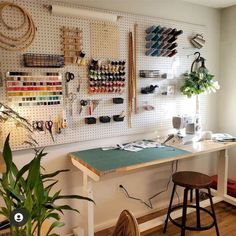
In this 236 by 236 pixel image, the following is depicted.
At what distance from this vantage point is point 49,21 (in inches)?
82.4

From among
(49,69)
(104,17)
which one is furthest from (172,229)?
(104,17)

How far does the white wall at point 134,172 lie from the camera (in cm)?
230

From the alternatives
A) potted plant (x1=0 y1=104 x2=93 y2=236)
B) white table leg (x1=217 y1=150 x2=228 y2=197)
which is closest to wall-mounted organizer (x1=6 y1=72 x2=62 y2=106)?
potted plant (x1=0 y1=104 x2=93 y2=236)

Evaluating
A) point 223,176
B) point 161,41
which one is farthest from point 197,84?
point 223,176

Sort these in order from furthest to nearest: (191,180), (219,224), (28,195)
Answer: (219,224), (191,180), (28,195)

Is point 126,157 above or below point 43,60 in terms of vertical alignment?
below

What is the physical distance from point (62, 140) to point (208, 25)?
2.20 metres

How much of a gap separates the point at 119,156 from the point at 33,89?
0.89 m

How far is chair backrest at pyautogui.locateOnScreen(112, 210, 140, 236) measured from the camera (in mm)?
1113

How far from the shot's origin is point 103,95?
2.41 metres

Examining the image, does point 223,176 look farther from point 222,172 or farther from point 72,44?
point 72,44

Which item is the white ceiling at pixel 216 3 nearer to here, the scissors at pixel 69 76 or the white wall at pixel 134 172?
the white wall at pixel 134 172

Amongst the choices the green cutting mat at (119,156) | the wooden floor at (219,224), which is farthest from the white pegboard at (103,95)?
the wooden floor at (219,224)

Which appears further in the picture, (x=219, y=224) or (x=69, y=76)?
(x=219, y=224)
